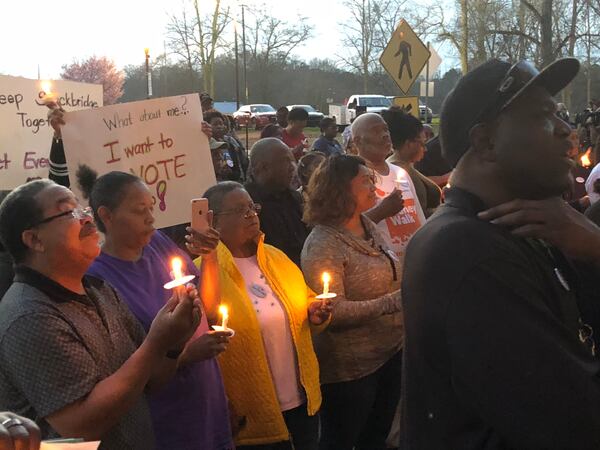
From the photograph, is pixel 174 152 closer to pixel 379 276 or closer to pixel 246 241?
pixel 246 241

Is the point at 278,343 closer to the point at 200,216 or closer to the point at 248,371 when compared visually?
the point at 248,371

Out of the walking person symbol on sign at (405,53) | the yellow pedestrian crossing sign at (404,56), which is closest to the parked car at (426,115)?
the yellow pedestrian crossing sign at (404,56)

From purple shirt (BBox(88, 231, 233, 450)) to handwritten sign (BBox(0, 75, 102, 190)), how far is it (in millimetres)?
2173

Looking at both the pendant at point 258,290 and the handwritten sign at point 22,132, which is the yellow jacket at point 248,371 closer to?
the pendant at point 258,290

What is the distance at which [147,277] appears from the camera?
315 centimetres

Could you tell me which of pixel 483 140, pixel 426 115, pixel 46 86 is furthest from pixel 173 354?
pixel 426 115

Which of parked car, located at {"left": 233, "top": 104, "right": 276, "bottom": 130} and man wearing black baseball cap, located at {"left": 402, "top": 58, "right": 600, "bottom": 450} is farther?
parked car, located at {"left": 233, "top": 104, "right": 276, "bottom": 130}

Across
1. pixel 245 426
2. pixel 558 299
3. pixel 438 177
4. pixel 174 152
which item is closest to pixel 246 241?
pixel 245 426

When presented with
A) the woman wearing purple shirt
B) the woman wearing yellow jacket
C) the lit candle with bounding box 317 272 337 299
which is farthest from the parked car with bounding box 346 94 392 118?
the woman wearing purple shirt

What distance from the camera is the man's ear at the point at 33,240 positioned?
7.95 feet

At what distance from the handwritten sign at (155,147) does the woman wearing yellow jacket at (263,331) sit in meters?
1.08

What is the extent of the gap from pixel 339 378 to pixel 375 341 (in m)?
0.29

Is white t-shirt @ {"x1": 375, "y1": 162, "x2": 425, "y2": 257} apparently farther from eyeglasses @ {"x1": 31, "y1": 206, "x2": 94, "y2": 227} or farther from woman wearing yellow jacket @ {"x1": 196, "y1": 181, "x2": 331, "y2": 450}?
eyeglasses @ {"x1": 31, "y1": 206, "x2": 94, "y2": 227}

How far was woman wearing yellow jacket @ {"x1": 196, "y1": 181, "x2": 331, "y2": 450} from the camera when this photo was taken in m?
3.38
